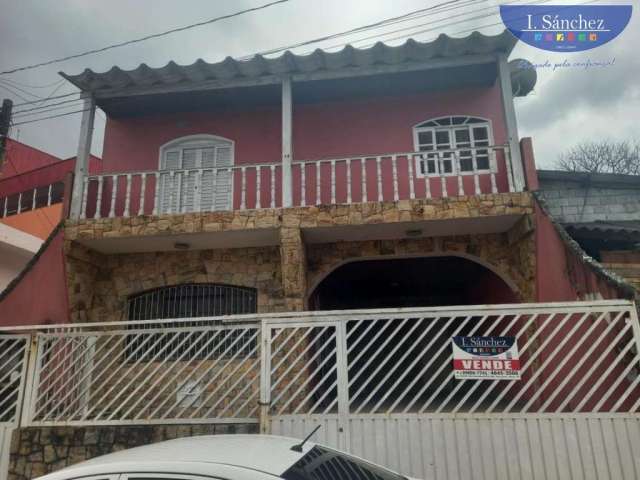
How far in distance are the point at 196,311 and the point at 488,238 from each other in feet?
17.0

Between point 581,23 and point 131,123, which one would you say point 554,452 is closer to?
point 581,23

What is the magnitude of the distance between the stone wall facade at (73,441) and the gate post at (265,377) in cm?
30

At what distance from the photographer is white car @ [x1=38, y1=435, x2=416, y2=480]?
6.45ft

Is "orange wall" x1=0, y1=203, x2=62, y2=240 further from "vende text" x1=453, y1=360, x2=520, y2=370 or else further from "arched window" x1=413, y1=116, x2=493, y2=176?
"vende text" x1=453, y1=360, x2=520, y2=370

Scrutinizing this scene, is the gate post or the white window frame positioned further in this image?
Result: the white window frame

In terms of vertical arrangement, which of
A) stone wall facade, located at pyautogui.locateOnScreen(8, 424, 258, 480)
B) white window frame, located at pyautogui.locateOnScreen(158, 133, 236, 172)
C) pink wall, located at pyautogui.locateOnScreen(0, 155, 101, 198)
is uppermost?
pink wall, located at pyautogui.locateOnScreen(0, 155, 101, 198)

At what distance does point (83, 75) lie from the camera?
6.82 m

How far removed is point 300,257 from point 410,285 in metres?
5.13

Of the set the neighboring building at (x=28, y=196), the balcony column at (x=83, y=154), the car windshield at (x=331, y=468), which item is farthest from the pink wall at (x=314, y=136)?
the car windshield at (x=331, y=468)

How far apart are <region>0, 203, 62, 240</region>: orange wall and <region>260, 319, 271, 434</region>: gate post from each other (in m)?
9.88

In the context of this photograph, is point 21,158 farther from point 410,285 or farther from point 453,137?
point 453,137

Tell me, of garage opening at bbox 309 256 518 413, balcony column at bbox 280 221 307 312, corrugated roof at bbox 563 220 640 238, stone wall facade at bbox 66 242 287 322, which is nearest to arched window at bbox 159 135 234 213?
stone wall facade at bbox 66 242 287 322

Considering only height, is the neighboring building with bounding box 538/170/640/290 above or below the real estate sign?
above

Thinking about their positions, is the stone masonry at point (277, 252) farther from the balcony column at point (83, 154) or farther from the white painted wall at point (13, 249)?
the white painted wall at point (13, 249)
